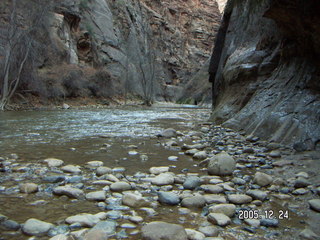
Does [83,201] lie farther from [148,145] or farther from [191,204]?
[148,145]

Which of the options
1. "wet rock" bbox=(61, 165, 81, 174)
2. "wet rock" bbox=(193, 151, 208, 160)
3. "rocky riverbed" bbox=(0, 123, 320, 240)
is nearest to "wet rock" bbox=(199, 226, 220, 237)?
"rocky riverbed" bbox=(0, 123, 320, 240)

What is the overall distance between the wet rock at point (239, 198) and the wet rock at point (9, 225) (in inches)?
52.5

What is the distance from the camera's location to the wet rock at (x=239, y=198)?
1.97m

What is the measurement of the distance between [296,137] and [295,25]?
5.13 ft

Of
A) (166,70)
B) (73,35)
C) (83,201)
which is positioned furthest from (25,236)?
(166,70)

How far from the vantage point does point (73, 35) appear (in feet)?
72.0

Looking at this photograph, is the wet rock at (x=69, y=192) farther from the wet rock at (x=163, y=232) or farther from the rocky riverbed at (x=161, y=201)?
the wet rock at (x=163, y=232)

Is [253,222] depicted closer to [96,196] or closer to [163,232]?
[163,232]

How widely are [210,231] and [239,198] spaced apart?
1.79ft

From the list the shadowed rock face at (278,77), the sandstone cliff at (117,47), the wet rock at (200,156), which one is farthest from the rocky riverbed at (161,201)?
the sandstone cliff at (117,47)

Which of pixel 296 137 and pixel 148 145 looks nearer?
pixel 296 137

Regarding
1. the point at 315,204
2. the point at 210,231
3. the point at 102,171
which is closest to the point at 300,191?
the point at 315,204

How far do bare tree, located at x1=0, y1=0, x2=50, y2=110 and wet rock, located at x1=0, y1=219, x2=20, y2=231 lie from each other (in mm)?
11177

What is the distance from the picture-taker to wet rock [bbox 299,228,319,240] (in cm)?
147
